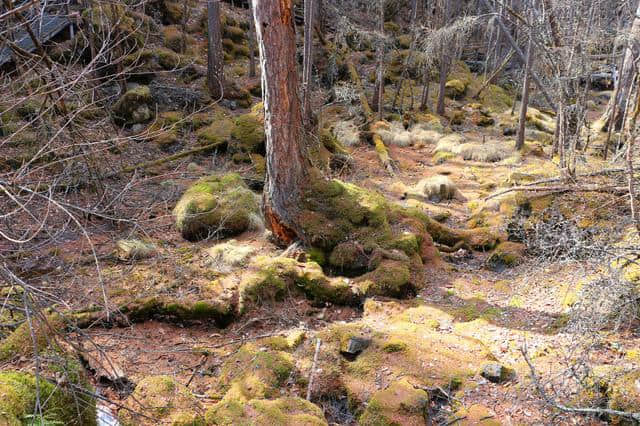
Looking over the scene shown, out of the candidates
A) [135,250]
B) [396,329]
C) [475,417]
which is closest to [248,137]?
[135,250]

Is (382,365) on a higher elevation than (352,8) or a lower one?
lower

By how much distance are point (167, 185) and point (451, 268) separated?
5.63m

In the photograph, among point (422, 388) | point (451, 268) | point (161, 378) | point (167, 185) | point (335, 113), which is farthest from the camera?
point (335, 113)

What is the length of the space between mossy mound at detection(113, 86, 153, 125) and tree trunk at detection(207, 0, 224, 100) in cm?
249

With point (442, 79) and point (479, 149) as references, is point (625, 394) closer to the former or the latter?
point (479, 149)

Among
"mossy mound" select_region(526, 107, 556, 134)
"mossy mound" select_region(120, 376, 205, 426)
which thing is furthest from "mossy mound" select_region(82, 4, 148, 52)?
"mossy mound" select_region(526, 107, 556, 134)

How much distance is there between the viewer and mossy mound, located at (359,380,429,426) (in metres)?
3.79

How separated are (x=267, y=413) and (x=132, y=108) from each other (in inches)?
450

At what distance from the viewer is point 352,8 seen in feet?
79.8

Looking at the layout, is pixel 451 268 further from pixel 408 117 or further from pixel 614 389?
pixel 408 117

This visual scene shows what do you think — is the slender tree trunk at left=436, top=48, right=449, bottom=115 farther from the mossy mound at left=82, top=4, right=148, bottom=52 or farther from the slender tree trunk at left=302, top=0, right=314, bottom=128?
the mossy mound at left=82, top=4, right=148, bottom=52

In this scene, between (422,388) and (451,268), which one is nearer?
(422,388)

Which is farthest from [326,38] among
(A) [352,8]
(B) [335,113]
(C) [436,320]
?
(C) [436,320]

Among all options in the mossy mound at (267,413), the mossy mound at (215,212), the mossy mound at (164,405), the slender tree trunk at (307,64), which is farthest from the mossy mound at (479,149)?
the mossy mound at (164,405)
